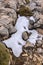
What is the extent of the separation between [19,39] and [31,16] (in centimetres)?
307

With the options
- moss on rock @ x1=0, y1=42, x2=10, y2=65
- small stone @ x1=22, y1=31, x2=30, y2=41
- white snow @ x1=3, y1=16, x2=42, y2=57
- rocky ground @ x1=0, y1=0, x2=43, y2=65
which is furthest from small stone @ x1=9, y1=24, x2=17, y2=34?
moss on rock @ x1=0, y1=42, x2=10, y2=65

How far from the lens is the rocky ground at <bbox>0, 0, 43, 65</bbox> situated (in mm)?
10782

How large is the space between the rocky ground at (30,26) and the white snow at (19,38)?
0.22 metres

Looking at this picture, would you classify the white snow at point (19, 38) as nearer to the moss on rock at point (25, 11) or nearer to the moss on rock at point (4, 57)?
the moss on rock at point (25, 11)

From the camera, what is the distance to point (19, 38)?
1194 centimetres

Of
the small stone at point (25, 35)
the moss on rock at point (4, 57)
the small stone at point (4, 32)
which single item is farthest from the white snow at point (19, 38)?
the moss on rock at point (4, 57)

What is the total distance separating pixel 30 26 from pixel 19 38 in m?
1.69

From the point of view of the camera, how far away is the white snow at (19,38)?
1112 centimetres

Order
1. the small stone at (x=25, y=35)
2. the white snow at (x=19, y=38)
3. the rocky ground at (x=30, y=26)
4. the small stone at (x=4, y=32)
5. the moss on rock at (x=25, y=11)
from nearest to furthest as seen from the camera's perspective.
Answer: the rocky ground at (x=30, y=26)
the white snow at (x=19, y=38)
the small stone at (x=4, y=32)
the small stone at (x=25, y=35)
the moss on rock at (x=25, y=11)

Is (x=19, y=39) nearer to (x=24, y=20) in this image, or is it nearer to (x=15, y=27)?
(x=15, y=27)

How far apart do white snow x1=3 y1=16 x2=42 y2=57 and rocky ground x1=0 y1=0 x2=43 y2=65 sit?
8.5 inches

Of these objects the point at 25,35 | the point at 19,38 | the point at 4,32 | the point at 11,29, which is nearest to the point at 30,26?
the point at 25,35

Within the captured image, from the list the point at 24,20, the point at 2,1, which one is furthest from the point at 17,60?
the point at 2,1

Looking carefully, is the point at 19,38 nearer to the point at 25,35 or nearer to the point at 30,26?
the point at 25,35
